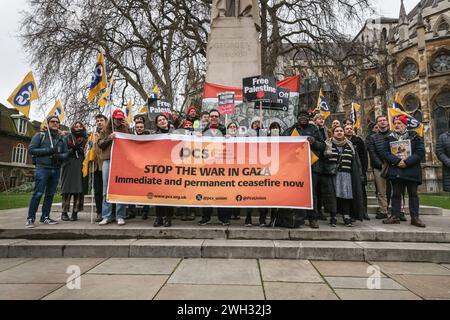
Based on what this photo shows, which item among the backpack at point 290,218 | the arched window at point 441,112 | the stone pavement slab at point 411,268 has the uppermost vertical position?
the arched window at point 441,112

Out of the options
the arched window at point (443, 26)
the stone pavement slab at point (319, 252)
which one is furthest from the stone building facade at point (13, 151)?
the arched window at point (443, 26)

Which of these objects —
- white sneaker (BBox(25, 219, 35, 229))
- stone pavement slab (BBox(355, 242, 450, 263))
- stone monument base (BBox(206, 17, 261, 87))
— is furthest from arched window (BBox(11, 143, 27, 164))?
stone pavement slab (BBox(355, 242, 450, 263))

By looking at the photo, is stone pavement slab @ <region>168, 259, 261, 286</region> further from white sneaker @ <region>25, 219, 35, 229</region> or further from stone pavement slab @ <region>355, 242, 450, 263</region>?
white sneaker @ <region>25, 219, 35, 229</region>

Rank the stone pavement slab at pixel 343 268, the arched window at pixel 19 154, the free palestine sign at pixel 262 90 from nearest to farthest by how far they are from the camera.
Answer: the stone pavement slab at pixel 343 268
the free palestine sign at pixel 262 90
the arched window at pixel 19 154

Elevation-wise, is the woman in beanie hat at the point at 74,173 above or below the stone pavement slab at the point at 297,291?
above

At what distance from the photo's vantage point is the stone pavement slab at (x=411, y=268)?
3678 millimetres

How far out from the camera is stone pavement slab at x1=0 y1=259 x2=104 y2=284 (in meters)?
3.37

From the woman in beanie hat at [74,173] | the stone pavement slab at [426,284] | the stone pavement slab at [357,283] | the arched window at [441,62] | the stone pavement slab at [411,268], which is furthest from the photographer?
the arched window at [441,62]

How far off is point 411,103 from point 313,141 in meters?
36.1

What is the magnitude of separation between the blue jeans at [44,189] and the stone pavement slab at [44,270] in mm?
1362

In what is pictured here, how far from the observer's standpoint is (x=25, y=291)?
3.01 m

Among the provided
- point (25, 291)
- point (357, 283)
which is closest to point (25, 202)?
point (25, 291)

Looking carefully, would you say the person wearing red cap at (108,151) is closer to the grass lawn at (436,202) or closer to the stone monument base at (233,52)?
the stone monument base at (233,52)

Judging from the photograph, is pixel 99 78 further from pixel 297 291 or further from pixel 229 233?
pixel 297 291
